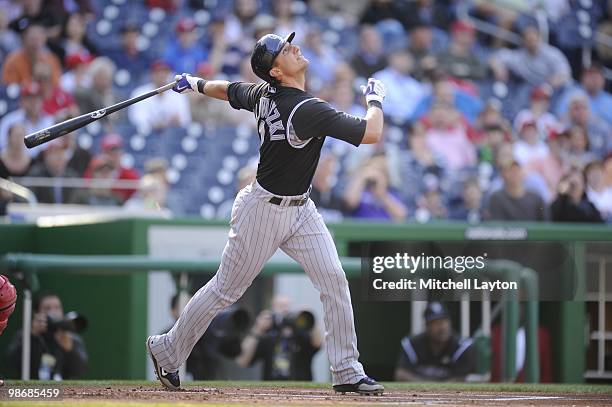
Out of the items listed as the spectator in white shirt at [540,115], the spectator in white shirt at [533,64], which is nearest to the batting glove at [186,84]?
the spectator in white shirt at [540,115]

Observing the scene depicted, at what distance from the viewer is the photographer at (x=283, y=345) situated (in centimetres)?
897

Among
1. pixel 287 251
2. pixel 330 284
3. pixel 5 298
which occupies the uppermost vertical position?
pixel 287 251

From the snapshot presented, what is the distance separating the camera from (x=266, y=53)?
545 centimetres

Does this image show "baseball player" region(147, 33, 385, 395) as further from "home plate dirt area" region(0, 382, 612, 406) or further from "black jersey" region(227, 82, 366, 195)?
"home plate dirt area" region(0, 382, 612, 406)

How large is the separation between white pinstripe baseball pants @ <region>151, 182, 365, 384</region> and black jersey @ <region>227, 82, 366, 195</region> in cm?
8

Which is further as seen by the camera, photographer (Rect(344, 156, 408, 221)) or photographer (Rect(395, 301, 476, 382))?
photographer (Rect(344, 156, 408, 221))

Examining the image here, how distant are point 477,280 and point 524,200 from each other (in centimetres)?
343

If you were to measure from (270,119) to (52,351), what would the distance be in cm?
354

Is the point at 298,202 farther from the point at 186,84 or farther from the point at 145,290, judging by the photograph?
the point at 145,290

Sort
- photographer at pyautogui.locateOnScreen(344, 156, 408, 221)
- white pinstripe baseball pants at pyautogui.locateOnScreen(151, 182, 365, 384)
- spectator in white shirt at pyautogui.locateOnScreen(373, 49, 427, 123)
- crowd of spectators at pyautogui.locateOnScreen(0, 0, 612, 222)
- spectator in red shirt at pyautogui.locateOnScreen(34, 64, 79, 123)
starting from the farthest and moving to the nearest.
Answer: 1. spectator in white shirt at pyautogui.locateOnScreen(373, 49, 427, 123)
2. spectator in red shirt at pyautogui.locateOnScreen(34, 64, 79, 123)
3. crowd of spectators at pyautogui.locateOnScreen(0, 0, 612, 222)
4. photographer at pyautogui.locateOnScreen(344, 156, 408, 221)
5. white pinstripe baseball pants at pyautogui.locateOnScreen(151, 182, 365, 384)

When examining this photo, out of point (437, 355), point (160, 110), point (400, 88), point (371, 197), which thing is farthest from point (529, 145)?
Answer: point (437, 355)

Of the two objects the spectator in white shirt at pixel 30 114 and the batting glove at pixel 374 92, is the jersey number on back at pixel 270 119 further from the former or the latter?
the spectator in white shirt at pixel 30 114

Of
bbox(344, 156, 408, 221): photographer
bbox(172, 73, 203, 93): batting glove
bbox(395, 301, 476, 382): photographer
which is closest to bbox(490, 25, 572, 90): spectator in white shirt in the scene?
bbox(344, 156, 408, 221): photographer

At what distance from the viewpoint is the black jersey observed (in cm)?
520
